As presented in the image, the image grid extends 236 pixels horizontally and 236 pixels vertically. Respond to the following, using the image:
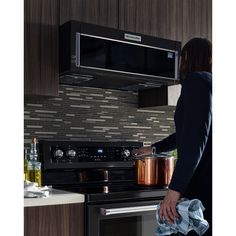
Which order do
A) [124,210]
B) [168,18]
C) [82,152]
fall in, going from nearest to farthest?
[124,210]
[82,152]
[168,18]

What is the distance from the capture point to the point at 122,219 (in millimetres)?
1787

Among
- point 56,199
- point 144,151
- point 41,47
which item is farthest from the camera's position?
point 144,151

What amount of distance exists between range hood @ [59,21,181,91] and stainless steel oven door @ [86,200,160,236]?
70cm

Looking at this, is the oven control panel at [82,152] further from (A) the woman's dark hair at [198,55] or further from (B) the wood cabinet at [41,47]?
(A) the woman's dark hair at [198,55]

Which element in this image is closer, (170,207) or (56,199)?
(170,207)

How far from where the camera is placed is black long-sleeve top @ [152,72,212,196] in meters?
1.33

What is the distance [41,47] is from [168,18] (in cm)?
86

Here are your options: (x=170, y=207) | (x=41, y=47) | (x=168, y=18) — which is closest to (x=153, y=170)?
(x=170, y=207)

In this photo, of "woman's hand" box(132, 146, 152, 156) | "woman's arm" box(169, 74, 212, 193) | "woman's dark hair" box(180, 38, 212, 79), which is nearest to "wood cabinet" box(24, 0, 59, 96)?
"woman's hand" box(132, 146, 152, 156)

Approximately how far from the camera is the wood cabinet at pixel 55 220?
62.5 inches

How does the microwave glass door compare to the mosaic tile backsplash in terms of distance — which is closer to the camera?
the microwave glass door

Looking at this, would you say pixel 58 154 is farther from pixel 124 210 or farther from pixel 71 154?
pixel 124 210

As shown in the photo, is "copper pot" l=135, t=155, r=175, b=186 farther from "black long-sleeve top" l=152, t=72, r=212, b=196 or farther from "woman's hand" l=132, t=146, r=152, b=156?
"black long-sleeve top" l=152, t=72, r=212, b=196

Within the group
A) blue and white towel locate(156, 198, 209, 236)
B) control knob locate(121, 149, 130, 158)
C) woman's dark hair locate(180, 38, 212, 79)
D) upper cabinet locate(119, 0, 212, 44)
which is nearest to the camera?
blue and white towel locate(156, 198, 209, 236)
